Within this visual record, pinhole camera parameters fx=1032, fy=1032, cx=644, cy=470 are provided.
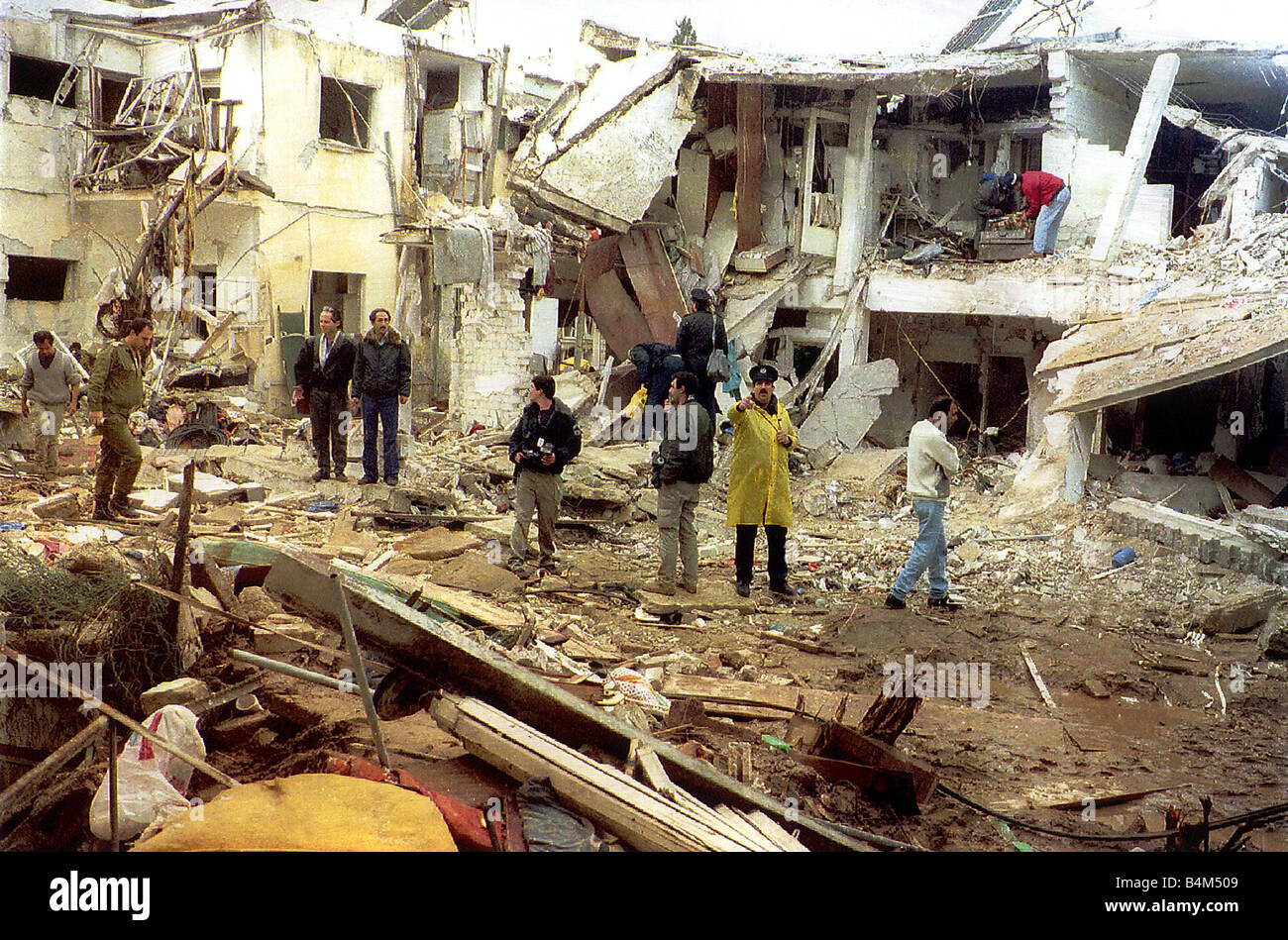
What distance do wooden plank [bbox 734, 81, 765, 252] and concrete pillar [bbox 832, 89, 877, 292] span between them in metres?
1.27

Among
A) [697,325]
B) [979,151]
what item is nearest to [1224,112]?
[979,151]

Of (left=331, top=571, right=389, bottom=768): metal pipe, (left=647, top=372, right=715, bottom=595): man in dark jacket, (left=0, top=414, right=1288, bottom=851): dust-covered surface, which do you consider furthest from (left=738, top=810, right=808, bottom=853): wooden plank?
(left=647, top=372, right=715, bottom=595): man in dark jacket

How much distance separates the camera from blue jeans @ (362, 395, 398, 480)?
10523 millimetres

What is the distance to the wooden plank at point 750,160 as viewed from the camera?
15.2 metres

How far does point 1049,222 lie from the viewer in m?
14.2

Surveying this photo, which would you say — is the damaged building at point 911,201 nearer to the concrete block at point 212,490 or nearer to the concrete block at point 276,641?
the concrete block at point 212,490

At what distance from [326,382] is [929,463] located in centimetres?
627

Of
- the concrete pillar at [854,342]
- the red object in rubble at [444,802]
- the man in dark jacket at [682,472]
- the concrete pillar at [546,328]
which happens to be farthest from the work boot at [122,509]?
the concrete pillar at [546,328]

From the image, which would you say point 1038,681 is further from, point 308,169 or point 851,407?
point 308,169

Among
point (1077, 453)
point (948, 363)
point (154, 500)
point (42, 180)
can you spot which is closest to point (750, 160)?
point (948, 363)
